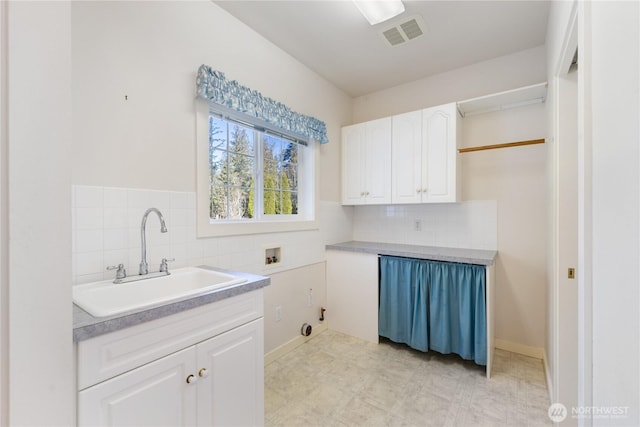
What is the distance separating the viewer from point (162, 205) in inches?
63.2

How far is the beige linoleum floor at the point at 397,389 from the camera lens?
1646 millimetres

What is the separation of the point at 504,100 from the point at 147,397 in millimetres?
3035

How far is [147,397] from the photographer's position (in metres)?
Answer: 1.01

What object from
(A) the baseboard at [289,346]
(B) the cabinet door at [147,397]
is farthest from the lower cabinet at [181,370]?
(A) the baseboard at [289,346]

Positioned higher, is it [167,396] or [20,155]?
[20,155]

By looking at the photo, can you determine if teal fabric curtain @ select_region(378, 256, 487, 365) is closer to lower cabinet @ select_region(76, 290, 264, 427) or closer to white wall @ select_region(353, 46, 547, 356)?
white wall @ select_region(353, 46, 547, 356)

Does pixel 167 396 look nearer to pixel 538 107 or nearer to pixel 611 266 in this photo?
pixel 611 266

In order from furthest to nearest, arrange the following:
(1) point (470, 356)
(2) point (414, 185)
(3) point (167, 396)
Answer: (2) point (414, 185) → (1) point (470, 356) → (3) point (167, 396)

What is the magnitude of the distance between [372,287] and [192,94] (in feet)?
6.89

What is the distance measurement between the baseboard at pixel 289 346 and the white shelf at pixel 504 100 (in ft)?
7.99

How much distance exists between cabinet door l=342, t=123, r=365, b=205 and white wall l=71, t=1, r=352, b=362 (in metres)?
1.10

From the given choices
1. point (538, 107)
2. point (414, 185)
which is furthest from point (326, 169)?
point (538, 107)

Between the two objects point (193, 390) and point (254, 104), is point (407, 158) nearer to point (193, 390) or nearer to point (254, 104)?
point (254, 104)

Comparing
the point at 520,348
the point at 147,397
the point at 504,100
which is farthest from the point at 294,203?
the point at 520,348
